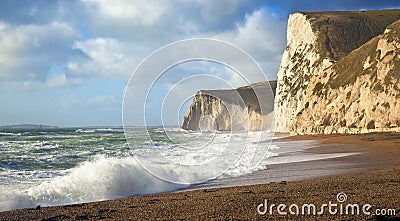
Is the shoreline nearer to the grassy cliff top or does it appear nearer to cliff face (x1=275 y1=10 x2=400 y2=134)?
cliff face (x1=275 y1=10 x2=400 y2=134)

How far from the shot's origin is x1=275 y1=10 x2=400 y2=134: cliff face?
39.0 metres

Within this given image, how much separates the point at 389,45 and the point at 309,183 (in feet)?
116

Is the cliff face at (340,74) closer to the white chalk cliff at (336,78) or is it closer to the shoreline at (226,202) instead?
the white chalk cliff at (336,78)

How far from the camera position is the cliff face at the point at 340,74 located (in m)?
39.0

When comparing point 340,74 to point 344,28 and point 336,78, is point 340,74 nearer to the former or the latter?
point 336,78

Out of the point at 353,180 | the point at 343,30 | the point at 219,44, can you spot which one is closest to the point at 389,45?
the point at 343,30

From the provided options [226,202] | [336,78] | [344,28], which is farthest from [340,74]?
[226,202]

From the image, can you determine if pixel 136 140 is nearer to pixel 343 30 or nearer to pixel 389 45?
pixel 389 45

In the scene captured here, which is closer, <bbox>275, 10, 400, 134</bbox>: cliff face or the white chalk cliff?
the white chalk cliff

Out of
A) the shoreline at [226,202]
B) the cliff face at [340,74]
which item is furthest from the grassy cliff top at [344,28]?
the shoreline at [226,202]

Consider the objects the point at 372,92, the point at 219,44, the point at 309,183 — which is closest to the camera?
the point at 219,44

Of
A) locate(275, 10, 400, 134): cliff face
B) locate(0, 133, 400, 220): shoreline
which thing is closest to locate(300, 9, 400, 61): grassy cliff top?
locate(275, 10, 400, 134): cliff face

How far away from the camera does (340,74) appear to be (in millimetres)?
49656

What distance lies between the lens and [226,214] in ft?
24.3
